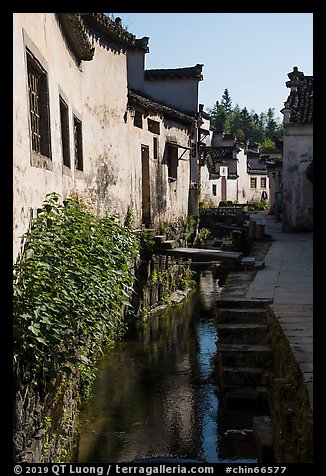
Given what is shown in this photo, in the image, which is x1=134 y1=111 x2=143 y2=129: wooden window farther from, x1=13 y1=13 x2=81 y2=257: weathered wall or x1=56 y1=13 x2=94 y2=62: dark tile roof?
x1=13 y1=13 x2=81 y2=257: weathered wall

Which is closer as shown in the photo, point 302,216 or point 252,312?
point 252,312

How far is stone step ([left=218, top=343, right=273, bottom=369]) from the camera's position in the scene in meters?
7.50

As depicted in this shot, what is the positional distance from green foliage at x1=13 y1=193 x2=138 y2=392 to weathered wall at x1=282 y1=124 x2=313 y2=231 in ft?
41.2

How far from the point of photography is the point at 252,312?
26.0ft

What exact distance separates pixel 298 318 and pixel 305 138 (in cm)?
1293

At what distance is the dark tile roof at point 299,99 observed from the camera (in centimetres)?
1841

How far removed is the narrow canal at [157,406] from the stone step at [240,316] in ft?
4.47

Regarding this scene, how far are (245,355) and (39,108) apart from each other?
14.5ft

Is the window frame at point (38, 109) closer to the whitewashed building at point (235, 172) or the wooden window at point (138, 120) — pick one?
the wooden window at point (138, 120)

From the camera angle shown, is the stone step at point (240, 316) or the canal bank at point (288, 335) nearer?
the canal bank at point (288, 335)

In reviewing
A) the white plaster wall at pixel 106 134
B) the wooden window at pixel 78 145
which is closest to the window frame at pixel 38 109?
the white plaster wall at pixel 106 134

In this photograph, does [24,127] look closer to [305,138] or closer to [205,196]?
[305,138]

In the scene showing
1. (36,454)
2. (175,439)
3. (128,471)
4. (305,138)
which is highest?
(305,138)
